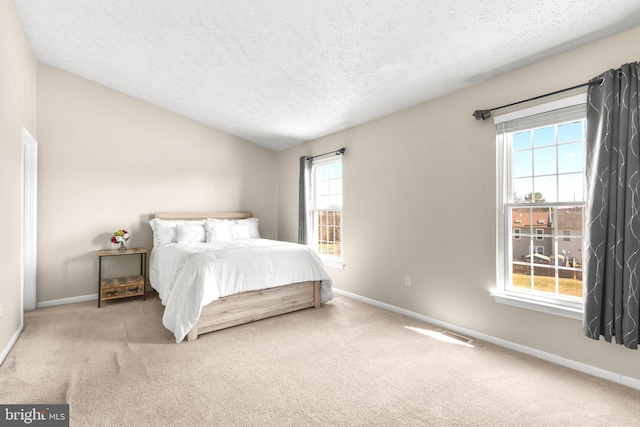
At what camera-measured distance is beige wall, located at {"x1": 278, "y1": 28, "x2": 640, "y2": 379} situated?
7.79 feet

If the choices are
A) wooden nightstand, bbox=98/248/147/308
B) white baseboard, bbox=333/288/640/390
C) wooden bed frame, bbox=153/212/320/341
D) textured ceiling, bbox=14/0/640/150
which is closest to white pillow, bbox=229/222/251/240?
wooden nightstand, bbox=98/248/147/308

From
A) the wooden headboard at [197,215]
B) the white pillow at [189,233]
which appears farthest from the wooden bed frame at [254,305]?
the wooden headboard at [197,215]

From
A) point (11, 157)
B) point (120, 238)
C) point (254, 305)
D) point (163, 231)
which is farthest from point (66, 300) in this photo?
point (254, 305)

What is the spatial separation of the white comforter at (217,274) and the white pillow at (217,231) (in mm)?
650

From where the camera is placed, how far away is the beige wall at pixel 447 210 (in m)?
2.37

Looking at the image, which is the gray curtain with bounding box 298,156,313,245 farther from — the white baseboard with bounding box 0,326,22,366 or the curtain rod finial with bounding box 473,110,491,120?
the white baseboard with bounding box 0,326,22,366

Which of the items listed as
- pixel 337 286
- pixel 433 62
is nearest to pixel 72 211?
pixel 337 286

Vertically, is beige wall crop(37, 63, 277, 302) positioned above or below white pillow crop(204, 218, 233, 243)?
above

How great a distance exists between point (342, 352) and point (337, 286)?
6.52 ft

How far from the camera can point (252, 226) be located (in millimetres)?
5207

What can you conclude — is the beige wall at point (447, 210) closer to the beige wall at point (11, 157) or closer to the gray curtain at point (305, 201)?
the gray curtain at point (305, 201)

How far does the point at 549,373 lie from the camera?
2275 millimetres

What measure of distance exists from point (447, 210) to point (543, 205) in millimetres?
815

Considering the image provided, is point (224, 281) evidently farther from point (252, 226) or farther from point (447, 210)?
point (447, 210)
